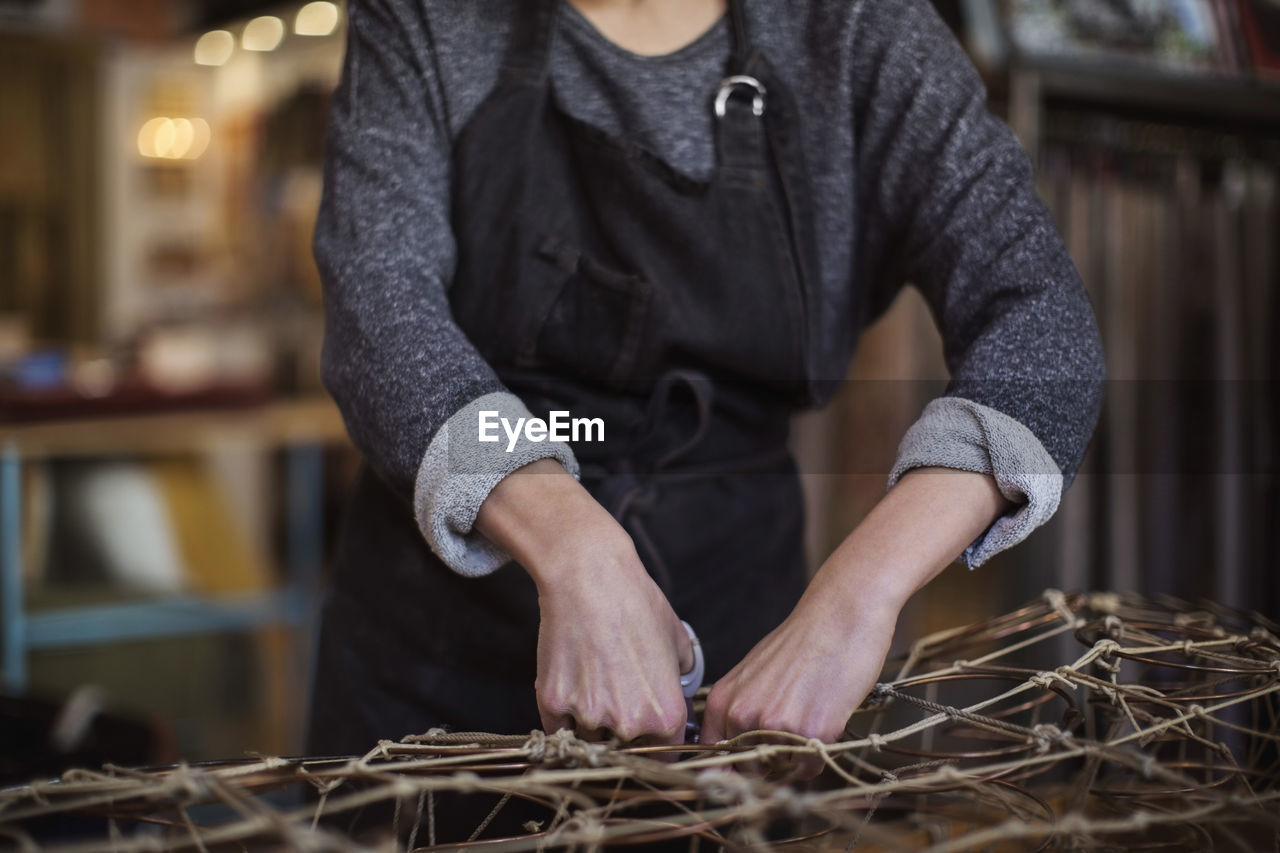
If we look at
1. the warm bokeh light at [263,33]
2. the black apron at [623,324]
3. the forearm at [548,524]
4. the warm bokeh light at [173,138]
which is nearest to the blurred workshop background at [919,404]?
the black apron at [623,324]

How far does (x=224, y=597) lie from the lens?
2203 mm

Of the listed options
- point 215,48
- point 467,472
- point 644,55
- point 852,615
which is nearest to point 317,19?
point 215,48

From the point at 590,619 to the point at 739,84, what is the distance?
398 millimetres

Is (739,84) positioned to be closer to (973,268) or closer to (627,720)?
(973,268)

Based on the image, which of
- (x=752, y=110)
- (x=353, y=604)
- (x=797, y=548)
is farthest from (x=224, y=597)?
(x=752, y=110)

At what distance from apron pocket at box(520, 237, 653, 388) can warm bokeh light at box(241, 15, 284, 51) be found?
3.44m

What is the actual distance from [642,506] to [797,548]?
17 centimetres

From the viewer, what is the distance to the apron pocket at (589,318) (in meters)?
0.76

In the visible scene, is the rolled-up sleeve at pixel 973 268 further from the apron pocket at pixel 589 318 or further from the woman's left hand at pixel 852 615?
the apron pocket at pixel 589 318

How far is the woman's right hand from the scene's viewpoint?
0.52 metres

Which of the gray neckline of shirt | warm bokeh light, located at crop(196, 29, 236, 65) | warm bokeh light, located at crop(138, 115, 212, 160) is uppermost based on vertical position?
warm bokeh light, located at crop(196, 29, 236, 65)

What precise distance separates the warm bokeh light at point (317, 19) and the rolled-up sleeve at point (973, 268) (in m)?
3.05

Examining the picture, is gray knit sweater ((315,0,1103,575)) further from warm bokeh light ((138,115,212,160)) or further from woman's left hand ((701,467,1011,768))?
warm bokeh light ((138,115,212,160))

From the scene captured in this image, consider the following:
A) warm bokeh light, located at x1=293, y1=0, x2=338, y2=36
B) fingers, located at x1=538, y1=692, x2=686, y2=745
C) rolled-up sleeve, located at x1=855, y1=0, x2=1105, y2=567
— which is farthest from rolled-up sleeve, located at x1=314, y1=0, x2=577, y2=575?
warm bokeh light, located at x1=293, y1=0, x2=338, y2=36
